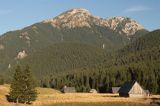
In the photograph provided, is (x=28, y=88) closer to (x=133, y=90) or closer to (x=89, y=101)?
(x=89, y=101)

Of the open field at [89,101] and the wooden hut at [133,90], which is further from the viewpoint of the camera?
the wooden hut at [133,90]

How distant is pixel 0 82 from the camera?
578 feet

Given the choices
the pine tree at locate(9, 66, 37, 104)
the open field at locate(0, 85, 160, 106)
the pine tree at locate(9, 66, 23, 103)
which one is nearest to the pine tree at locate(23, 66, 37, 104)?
the pine tree at locate(9, 66, 37, 104)

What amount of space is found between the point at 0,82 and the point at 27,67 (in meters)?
76.9

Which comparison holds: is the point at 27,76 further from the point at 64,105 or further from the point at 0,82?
the point at 0,82

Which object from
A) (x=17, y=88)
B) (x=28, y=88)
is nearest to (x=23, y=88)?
(x=28, y=88)

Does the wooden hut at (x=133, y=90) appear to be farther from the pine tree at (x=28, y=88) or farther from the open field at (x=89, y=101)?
the pine tree at (x=28, y=88)

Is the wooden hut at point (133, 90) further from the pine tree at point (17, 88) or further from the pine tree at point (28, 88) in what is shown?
the pine tree at point (17, 88)

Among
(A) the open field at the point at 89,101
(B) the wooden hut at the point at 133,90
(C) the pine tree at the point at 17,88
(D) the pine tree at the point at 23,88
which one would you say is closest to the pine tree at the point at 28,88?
(D) the pine tree at the point at 23,88

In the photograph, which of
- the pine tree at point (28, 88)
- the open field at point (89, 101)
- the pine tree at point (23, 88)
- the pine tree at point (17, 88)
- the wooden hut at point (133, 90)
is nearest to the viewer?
the open field at point (89, 101)

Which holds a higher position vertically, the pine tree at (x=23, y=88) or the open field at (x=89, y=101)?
the pine tree at (x=23, y=88)

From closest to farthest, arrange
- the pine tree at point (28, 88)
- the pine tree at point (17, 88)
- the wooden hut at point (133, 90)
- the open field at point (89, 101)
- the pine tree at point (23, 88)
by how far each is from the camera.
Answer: the open field at point (89, 101), the pine tree at point (17, 88), the pine tree at point (23, 88), the pine tree at point (28, 88), the wooden hut at point (133, 90)

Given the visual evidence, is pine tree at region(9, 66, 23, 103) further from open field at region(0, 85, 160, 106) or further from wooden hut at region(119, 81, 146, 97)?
wooden hut at region(119, 81, 146, 97)

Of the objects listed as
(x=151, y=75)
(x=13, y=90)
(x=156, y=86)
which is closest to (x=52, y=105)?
(x=13, y=90)
